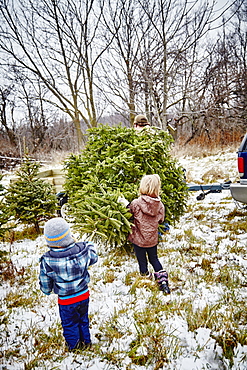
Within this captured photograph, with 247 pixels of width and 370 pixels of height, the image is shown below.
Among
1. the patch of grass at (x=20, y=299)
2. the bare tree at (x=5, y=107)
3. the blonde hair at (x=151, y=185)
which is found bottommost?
the patch of grass at (x=20, y=299)

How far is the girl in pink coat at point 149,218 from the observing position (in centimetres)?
311

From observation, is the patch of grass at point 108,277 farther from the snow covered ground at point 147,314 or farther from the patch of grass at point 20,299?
the patch of grass at point 20,299

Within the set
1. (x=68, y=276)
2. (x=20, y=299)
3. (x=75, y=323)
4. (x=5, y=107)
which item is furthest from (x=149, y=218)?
(x=5, y=107)

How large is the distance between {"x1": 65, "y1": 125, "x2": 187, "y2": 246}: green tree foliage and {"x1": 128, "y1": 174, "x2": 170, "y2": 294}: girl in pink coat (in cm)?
16

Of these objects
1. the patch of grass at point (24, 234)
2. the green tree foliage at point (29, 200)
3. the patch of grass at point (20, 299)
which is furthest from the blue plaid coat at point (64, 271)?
the patch of grass at point (24, 234)

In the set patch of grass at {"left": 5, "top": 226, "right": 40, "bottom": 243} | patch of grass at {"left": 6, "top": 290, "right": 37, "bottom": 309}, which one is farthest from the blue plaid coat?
patch of grass at {"left": 5, "top": 226, "right": 40, "bottom": 243}

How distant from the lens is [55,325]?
261cm

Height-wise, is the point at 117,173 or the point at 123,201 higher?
the point at 117,173

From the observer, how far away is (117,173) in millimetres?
3926

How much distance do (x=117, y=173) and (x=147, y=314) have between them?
2165mm

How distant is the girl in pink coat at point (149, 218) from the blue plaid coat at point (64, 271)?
3.76 ft

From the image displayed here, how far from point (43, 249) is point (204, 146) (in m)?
13.5

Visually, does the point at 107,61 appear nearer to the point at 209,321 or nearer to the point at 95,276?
the point at 95,276

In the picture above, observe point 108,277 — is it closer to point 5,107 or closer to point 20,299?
point 20,299
